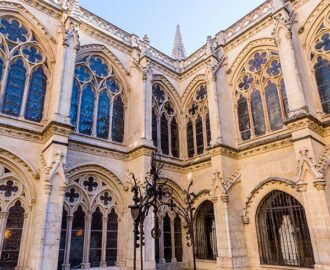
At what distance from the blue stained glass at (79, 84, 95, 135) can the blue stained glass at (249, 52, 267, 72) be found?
778cm

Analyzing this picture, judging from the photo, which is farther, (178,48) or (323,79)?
(178,48)

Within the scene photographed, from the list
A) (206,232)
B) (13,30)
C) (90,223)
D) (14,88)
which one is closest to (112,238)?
(90,223)

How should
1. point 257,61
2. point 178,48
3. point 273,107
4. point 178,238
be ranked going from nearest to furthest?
point 273,107, point 178,238, point 257,61, point 178,48

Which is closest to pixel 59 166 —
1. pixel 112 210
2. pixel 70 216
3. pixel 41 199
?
pixel 41 199

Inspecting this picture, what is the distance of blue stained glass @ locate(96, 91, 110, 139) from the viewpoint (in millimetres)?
12195

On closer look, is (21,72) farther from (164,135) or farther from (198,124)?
(198,124)

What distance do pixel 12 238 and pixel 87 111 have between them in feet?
18.7

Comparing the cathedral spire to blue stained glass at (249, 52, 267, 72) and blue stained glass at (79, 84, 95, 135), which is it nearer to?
blue stained glass at (249, 52, 267, 72)

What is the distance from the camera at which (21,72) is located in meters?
10.7

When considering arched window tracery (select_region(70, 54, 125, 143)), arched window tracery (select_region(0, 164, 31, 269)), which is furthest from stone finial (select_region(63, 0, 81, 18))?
arched window tracery (select_region(0, 164, 31, 269))

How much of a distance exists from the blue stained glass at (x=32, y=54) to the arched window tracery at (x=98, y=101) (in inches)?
64.2

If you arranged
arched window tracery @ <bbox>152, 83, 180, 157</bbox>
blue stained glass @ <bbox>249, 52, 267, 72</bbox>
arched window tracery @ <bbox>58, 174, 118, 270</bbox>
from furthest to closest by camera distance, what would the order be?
arched window tracery @ <bbox>152, 83, 180, 157</bbox> < blue stained glass @ <bbox>249, 52, 267, 72</bbox> < arched window tracery @ <bbox>58, 174, 118, 270</bbox>

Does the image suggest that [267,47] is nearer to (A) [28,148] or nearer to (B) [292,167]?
(B) [292,167]

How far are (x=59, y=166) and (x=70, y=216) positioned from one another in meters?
2.31
